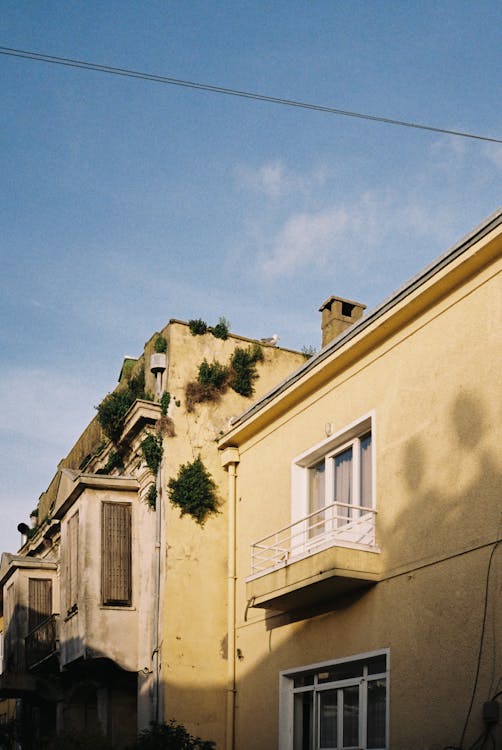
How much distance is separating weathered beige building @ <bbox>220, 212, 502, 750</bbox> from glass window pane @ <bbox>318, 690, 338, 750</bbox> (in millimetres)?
29

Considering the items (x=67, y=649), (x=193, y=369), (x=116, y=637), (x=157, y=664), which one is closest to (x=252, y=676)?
(x=157, y=664)

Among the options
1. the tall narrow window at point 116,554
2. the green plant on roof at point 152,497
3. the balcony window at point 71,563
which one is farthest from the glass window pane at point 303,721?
the balcony window at point 71,563

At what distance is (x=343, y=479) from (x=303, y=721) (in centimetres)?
364

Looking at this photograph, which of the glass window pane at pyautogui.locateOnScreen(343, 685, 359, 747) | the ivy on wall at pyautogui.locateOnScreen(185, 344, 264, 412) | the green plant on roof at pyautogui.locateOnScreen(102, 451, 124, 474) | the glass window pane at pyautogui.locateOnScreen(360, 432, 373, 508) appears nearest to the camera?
the glass window pane at pyautogui.locateOnScreen(343, 685, 359, 747)

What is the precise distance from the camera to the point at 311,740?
15031 millimetres

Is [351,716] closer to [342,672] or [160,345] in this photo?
[342,672]

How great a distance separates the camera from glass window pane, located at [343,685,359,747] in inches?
548

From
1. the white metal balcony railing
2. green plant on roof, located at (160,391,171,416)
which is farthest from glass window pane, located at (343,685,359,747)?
green plant on roof, located at (160,391,171,416)

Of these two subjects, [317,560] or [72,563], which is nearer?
[317,560]

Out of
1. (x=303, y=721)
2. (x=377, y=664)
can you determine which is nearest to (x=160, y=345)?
(x=303, y=721)

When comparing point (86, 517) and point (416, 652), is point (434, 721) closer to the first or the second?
point (416, 652)

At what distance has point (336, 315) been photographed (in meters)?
19.9

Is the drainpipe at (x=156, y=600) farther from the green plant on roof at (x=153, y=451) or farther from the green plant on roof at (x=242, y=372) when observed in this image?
the green plant on roof at (x=242, y=372)

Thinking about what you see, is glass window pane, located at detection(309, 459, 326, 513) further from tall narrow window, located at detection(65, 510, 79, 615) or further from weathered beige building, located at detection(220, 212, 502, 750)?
tall narrow window, located at detection(65, 510, 79, 615)
